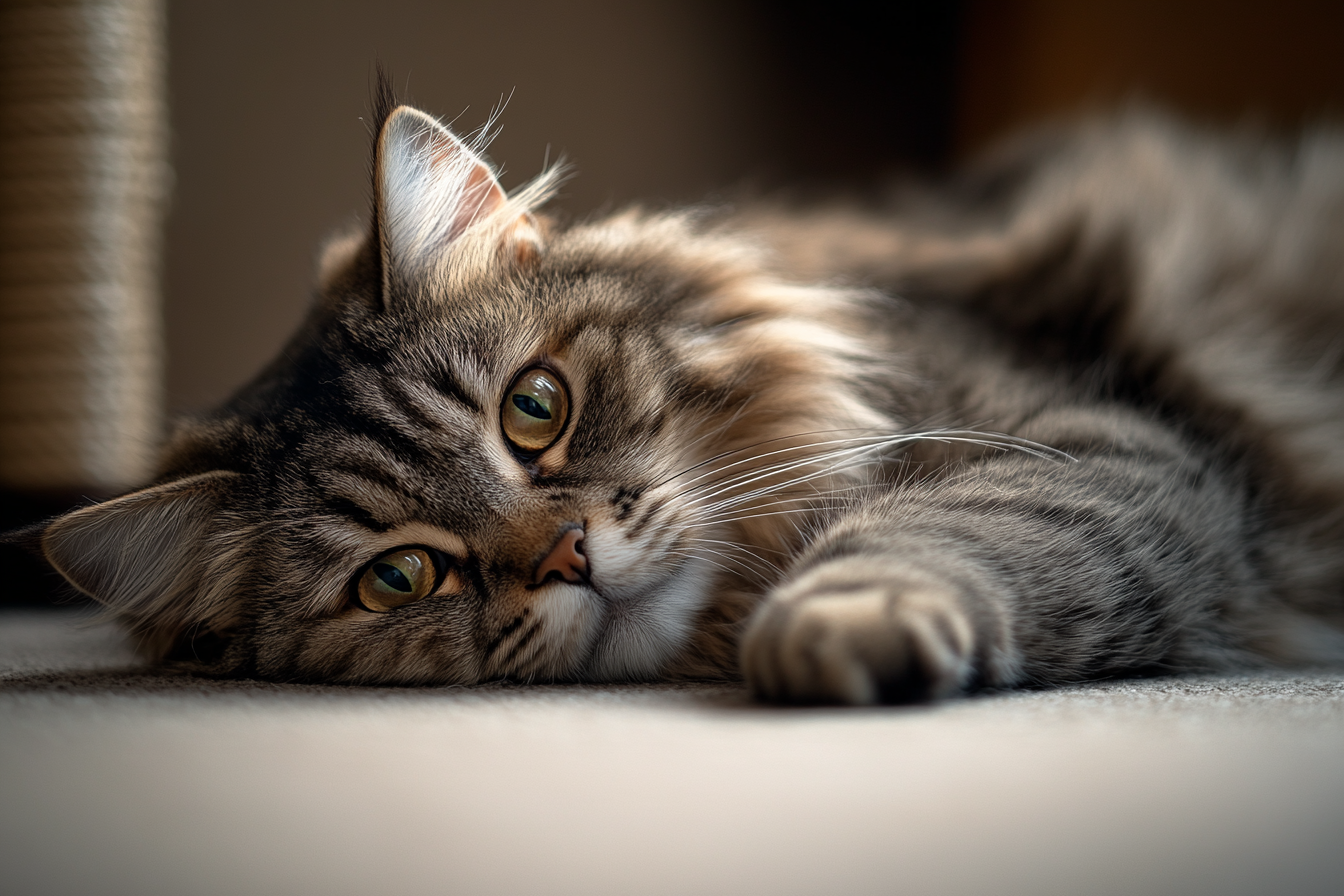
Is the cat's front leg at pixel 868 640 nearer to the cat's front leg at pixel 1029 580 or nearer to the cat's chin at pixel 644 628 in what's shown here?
the cat's front leg at pixel 1029 580

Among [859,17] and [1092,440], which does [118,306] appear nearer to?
[1092,440]

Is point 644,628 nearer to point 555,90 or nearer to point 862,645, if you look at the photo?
point 862,645

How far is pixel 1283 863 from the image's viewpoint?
56cm

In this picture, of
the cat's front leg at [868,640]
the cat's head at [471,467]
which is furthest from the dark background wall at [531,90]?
the cat's front leg at [868,640]

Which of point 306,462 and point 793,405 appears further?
point 793,405

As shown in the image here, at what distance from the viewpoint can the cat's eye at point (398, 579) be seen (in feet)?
3.66

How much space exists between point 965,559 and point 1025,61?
2.86m

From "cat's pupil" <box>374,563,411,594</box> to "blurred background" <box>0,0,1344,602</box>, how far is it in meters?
1.55

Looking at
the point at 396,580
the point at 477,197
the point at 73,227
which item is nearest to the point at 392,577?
the point at 396,580

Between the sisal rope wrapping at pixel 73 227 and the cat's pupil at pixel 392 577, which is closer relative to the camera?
the cat's pupil at pixel 392 577

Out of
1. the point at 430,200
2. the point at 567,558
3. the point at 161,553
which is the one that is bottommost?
the point at 161,553

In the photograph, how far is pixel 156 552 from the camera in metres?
Answer: 1.24

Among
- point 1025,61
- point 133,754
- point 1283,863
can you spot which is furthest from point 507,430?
point 1025,61

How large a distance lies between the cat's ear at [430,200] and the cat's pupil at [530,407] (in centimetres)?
23
